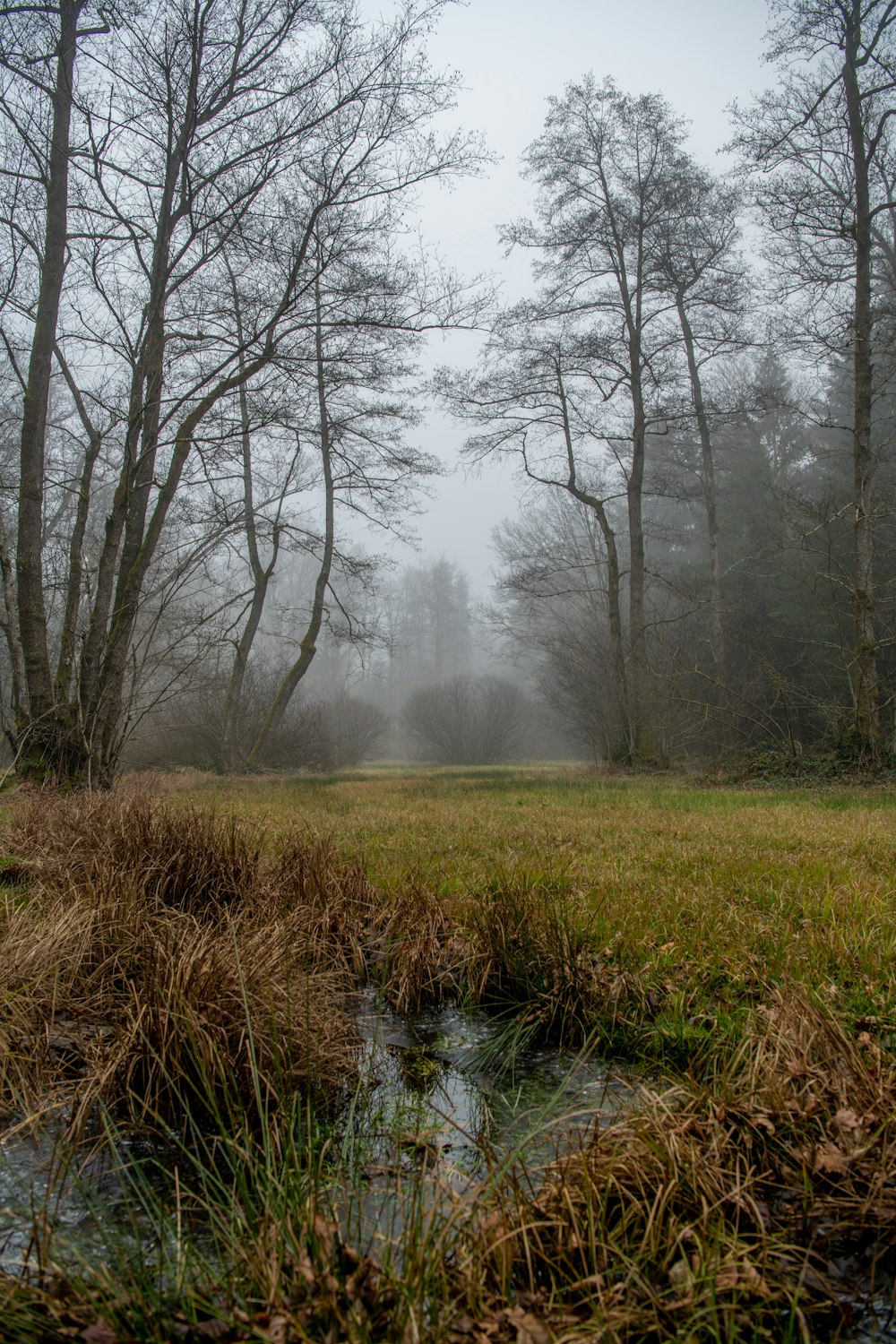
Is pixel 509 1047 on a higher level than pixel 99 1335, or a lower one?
lower

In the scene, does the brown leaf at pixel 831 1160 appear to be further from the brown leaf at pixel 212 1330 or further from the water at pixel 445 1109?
the brown leaf at pixel 212 1330

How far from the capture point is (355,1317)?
121 cm

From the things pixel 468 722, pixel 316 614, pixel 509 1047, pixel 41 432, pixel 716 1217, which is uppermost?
pixel 41 432

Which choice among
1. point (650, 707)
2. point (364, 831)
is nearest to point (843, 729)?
point (650, 707)

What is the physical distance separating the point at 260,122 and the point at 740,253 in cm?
1105

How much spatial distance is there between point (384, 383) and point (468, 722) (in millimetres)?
17271

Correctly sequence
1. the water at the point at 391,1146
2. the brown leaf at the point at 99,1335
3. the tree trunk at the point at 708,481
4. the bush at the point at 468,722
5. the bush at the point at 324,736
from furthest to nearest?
the bush at the point at 468,722 < the bush at the point at 324,736 < the tree trunk at the point at 708,481 < the water at the point at 391,1146 < the brown leaf at the point at 99,1335

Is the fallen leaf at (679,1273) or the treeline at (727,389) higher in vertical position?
the treeline at (727,389)

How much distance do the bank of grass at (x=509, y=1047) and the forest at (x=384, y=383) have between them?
10.2 feet

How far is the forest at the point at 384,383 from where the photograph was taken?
7789 mm

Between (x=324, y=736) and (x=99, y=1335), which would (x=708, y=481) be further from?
(x=99, y=1335)

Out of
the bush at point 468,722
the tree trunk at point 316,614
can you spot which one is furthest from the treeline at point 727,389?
the bush at point 468,722

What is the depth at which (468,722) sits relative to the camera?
3061 cm

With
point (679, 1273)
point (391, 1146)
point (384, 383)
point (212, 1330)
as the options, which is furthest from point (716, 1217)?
point (384, 383)
